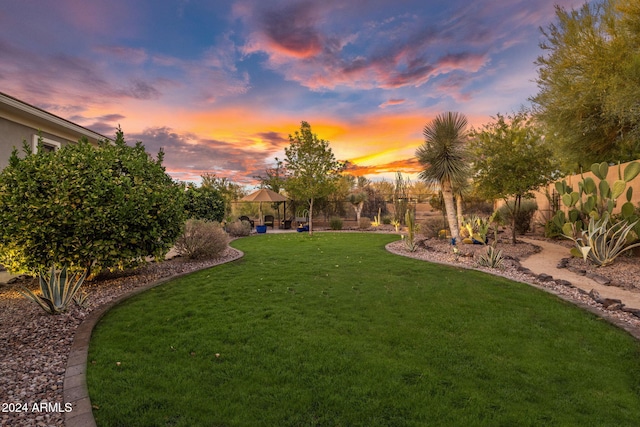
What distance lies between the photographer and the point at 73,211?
16.2ft

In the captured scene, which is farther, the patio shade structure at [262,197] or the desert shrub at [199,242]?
the patio shade structure at [262,197]

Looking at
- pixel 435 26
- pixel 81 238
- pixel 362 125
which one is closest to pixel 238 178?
pixel 362 125

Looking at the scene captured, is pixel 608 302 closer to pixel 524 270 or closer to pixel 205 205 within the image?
pixel 524 270

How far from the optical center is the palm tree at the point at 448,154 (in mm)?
10156

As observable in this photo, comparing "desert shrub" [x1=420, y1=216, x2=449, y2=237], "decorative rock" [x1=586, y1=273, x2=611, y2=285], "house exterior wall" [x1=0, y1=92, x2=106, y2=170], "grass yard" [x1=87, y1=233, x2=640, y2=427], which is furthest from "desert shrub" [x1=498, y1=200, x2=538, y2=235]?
"house exterior wall" [x1=0, y1=92, x2=106, y2=170]

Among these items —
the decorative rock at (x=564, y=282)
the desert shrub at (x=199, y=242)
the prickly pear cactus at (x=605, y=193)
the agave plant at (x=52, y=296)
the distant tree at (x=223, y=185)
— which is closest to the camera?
the agave plant at (x=52, y=296)

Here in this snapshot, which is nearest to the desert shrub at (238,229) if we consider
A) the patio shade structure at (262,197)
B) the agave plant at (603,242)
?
the patio shade structure at (262,197)

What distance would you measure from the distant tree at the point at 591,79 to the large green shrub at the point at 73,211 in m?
10.6

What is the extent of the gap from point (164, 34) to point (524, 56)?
11.7 metres

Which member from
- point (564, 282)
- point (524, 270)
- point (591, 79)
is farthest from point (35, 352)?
point (591, 79)

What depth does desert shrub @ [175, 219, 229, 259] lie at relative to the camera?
28.7 feet

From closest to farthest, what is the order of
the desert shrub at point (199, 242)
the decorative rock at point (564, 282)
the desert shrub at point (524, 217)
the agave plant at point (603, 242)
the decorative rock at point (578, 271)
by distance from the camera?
the decorative rock at point (564, 282) < the decorative rock at point (578, 271) < the agave plant at point (603, 242) < the desert shrub at point (199, 242) < the desert shrub at point (524, 217)

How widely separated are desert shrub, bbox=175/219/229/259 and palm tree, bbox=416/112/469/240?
7.35 metres

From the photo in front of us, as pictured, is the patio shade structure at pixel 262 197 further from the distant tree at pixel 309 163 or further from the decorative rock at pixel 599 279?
the decorative rock at pixel 599 279
